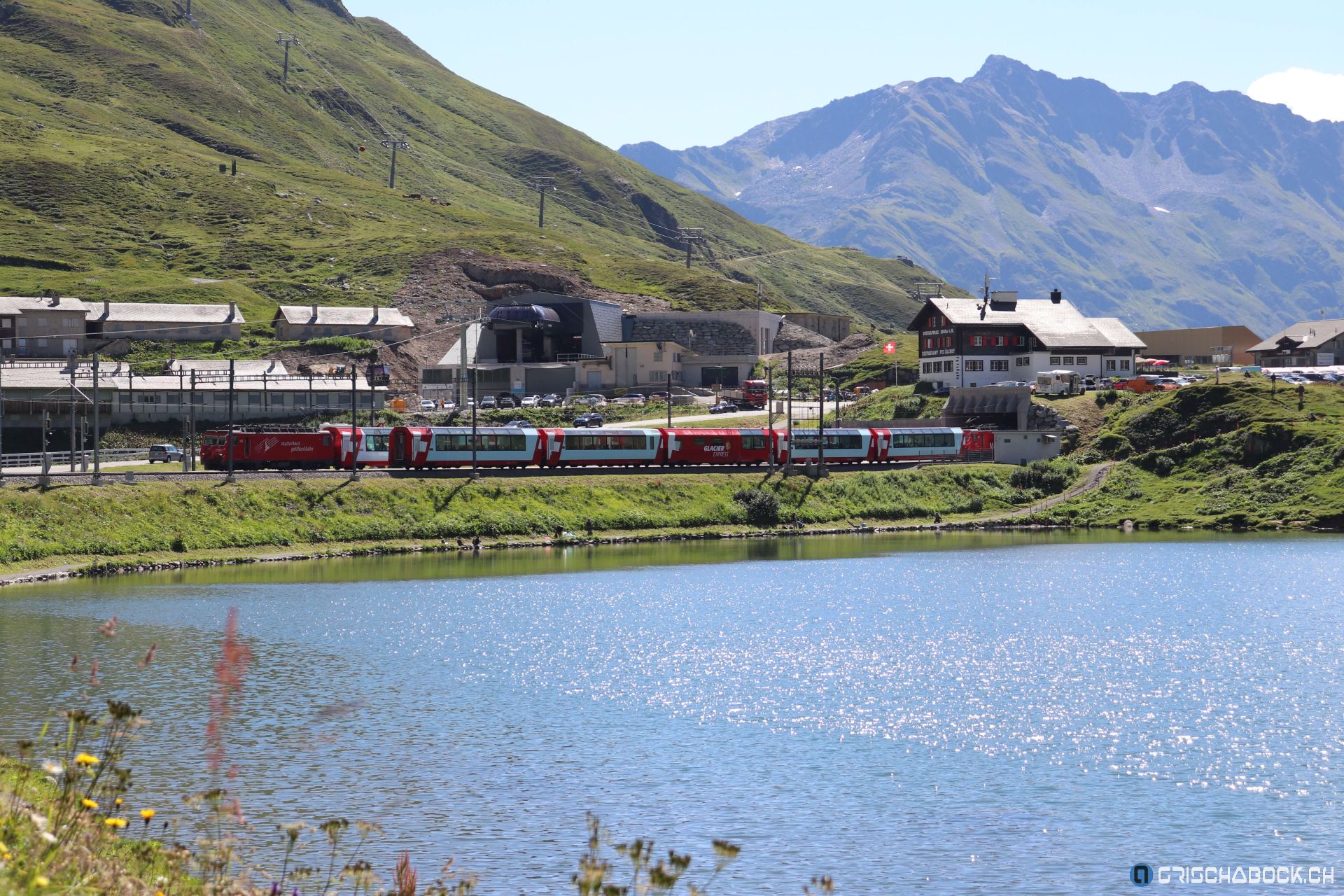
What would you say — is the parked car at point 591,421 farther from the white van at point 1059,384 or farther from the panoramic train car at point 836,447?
the white van at point 1059,384

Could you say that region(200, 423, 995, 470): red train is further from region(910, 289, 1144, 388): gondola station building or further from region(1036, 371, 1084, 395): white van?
region(910, 289, 1144, 388): gondola station building

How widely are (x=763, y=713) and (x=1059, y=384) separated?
314 ft

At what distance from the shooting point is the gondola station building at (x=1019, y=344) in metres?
134

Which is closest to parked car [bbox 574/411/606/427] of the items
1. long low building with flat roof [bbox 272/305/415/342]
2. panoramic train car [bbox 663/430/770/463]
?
panoramic train car [bbox 663/430/770/463]

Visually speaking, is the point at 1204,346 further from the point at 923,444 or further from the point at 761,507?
the point at 761,507

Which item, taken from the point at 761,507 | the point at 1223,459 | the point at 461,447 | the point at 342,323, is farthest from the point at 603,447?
the point at 342,323

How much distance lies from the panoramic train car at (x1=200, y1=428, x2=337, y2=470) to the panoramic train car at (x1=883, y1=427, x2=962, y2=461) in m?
47.7

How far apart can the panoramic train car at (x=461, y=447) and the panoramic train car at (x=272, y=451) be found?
4.74m

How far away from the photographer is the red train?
88.2 metres

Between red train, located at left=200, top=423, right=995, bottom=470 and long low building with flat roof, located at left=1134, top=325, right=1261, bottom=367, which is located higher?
long low building with flat roof, located at left=1134, top=325, right=1261, bottom=367

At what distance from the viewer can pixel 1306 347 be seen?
Answer: 155875 mm

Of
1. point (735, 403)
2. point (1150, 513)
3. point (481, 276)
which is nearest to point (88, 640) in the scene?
point (1150, 513)

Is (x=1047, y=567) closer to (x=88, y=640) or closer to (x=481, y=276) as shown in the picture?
(x=88, y=640)

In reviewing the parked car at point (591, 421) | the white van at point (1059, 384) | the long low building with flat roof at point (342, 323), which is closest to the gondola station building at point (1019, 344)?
the white van at point (1059, 384)
